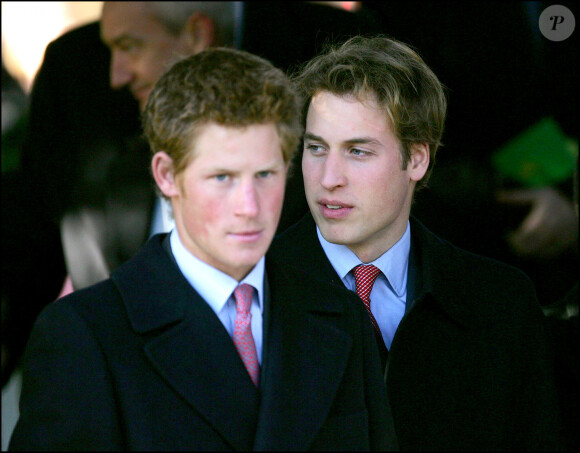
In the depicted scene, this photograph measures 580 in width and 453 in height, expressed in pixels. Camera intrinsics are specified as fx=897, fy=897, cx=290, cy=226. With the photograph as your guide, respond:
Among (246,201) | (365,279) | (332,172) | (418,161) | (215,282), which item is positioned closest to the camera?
(246,201)

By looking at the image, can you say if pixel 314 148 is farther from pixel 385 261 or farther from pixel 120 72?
pixel 120 72

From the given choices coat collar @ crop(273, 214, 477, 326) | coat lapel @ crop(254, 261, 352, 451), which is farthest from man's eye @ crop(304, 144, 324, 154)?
coat lapel @ crop(254, 261, 352, 451)

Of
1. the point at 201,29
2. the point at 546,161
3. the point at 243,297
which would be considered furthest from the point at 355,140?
the point at 546,161

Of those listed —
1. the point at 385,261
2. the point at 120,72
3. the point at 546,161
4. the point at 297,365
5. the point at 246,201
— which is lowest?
the point at 297,365

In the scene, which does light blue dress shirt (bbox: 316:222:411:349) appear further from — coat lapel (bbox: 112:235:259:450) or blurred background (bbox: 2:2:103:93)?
blurred background (bbox: 2:2:103:93)

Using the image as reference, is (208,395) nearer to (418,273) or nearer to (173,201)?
(173,201)

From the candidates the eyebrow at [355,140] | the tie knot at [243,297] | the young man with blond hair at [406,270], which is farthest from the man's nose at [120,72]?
the tie knot at [243,297]

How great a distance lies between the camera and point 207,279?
2000mm

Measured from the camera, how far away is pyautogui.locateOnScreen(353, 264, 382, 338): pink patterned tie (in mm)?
2541

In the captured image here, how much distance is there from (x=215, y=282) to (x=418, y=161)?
3.07 feet

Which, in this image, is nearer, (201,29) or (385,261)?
(385,261)

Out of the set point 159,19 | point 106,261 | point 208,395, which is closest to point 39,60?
point 159,19

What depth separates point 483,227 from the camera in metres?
3.59

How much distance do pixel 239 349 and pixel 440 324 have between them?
2.58ft
